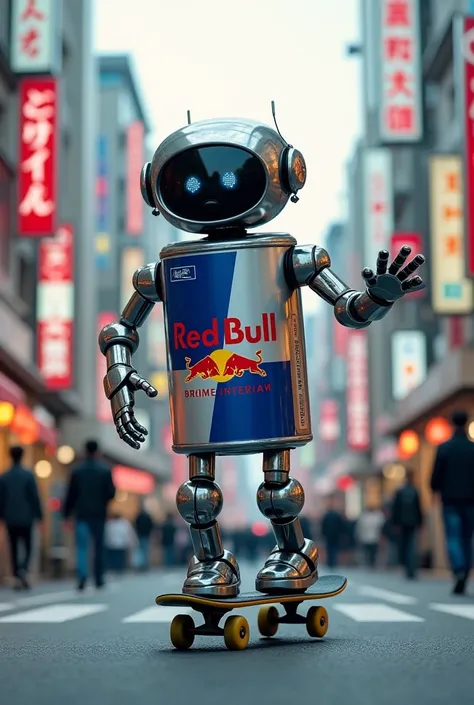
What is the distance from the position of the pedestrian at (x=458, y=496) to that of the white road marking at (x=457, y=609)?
1.98m

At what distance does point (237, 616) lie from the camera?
5.26 metres

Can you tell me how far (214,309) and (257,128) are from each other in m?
0.88

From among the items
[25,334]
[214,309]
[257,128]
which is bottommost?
[214,309]

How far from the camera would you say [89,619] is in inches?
318

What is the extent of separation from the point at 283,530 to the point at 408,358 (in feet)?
106

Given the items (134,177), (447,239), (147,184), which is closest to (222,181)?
(147,184)

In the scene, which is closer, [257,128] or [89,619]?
[257,128]

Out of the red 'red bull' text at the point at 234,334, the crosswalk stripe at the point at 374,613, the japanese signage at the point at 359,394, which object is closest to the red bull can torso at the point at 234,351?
the red 'red bull' text at the point at 234,334

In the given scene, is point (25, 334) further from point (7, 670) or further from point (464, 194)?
point (7, 670)

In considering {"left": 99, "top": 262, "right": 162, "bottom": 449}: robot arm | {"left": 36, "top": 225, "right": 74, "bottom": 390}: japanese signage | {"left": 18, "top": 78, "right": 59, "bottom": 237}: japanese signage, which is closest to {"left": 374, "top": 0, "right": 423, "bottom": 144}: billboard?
{"left": 18, "top": 78, "right": 59, "bottom": 237}: japanese signage

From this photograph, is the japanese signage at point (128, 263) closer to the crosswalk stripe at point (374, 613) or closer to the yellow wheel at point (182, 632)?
the crosswalk stripe at point (374, 613)

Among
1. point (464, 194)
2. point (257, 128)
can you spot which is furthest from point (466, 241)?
point (257, 128)

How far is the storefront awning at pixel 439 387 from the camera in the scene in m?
22.7

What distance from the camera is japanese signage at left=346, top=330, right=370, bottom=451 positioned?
Result: 4966 cm
